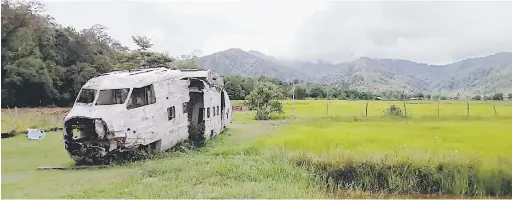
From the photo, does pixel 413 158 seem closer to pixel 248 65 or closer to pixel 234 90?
pixel 248 65

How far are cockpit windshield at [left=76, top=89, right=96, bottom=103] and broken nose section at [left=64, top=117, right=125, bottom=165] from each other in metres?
0.25

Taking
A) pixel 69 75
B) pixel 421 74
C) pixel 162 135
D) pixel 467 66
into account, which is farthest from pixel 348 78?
pixel 69 75

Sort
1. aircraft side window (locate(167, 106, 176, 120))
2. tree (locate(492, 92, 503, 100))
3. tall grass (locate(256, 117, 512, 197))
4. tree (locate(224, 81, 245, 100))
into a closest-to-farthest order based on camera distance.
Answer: tall grass (locate(256, 117, 512, 197))
aircraft side window (locate(167, 106, 176, 120))
tree (locate(492, 92, 503, 100))
tree (locate(224, 81, 245, 100))

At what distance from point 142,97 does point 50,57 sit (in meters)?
1.22

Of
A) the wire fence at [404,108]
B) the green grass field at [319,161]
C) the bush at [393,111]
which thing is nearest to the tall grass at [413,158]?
the green grass field at [319,161]

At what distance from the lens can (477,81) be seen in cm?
792

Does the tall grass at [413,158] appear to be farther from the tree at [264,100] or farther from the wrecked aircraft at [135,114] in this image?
the wrecked aircraft at [135,114]

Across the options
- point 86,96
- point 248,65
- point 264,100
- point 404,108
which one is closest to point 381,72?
point 404,108

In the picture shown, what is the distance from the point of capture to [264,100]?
7422 millimetres

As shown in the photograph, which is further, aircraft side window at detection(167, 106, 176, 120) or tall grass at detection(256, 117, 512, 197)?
aircraft side window at detection(167, 106, 176, 120)

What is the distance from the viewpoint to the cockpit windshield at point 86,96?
19.3 feet

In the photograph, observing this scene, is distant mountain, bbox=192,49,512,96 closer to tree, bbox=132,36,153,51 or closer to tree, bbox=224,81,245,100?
tree, bbox=224,81,245,100

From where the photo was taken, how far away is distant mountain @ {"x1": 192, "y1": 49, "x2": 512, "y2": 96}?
7582 mm

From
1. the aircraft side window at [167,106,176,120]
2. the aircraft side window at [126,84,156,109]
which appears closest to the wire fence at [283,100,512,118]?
the aircraft side window at [167,106,176,120]
